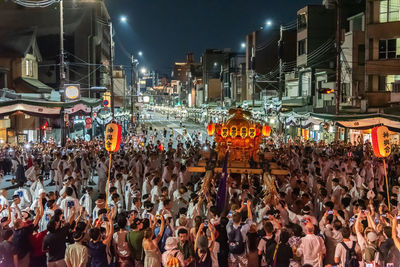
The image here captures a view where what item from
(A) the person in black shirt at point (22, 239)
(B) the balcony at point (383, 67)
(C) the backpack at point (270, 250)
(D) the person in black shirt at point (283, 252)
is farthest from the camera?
(B) the balcony at point (383, 67)

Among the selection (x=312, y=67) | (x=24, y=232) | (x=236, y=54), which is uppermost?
(x=236, y=54)

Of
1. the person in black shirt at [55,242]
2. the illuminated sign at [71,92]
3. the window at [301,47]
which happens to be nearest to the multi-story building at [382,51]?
the window at [301,47]

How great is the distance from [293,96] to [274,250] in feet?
128

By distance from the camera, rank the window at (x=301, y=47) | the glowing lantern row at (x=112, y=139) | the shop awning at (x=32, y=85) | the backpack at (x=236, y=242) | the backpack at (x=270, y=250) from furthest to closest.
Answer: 1. the window at (x=301, y=47)
2. the shop awning at (x=32, y=85)
3. the glowing lantern row at (x=112, y=139)
4. the backpack at (x=236, y=242)
5. the backpack at (x=270, y=250)

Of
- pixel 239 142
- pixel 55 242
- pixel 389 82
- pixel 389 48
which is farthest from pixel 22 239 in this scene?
pixel 389 48

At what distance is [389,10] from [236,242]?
27398mm

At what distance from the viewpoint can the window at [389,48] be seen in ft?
94.9

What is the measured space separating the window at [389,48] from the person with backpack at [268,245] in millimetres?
26836

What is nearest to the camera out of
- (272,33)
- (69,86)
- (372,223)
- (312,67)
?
(372,223)

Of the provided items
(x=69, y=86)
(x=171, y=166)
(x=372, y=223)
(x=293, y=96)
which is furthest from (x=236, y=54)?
(x=372, y=223)

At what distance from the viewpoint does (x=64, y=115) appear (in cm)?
2188

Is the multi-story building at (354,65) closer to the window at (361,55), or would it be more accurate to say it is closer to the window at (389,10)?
the window at (361,55)

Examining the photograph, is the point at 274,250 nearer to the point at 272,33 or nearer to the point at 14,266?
the point at 14,266

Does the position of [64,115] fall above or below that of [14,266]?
above
